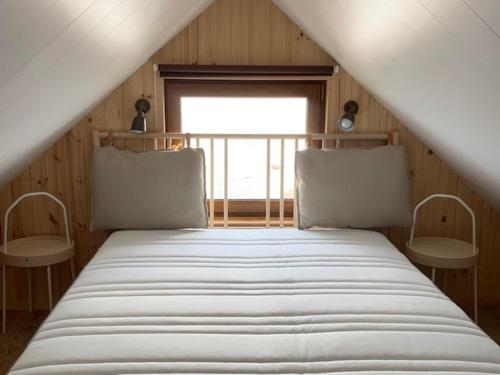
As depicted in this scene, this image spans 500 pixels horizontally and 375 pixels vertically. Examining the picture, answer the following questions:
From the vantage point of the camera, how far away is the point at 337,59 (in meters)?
2.69

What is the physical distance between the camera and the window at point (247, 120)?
2.84 m

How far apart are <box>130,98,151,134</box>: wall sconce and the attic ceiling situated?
6.6 inches

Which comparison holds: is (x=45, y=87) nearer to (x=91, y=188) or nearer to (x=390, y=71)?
(x=91, y=188)

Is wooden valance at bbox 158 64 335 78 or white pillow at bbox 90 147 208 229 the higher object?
wooden valance at bbox 158 64 335 78

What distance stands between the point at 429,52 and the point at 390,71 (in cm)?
52

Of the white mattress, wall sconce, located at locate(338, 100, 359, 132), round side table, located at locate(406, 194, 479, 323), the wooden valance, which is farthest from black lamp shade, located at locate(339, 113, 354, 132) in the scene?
the white mattress

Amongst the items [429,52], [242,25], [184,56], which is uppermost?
[242,25]

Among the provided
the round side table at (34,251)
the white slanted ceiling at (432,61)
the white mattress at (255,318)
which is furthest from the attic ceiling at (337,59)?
the white mattress at (255,318)

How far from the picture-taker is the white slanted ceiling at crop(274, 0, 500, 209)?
4.21 ft

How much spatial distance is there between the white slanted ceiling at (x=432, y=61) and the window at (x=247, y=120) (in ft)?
1.18

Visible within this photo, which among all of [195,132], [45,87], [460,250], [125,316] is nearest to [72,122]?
[195,132]

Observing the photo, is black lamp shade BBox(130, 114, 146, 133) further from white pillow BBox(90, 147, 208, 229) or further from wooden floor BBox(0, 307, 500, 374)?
wooden floor BBox(0, 307, 500, 374)

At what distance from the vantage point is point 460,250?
260 cm

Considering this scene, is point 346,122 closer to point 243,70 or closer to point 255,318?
point 243,70
